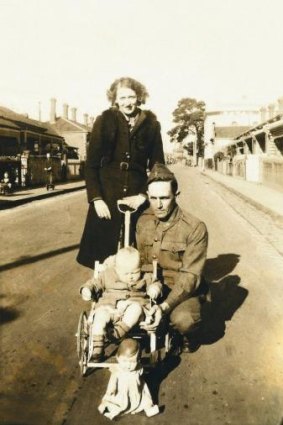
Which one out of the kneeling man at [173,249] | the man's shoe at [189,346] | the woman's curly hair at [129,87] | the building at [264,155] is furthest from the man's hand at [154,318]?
the building at [264,155]

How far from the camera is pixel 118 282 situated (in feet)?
11.4

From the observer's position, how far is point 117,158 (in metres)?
4.06

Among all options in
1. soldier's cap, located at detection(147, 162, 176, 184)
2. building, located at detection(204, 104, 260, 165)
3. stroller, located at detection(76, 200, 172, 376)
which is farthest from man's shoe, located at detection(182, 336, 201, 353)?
building, located at detection(204, 104, 260, 165)

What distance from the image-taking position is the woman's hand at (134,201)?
3.97 metres

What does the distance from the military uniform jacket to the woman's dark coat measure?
0.32 metres

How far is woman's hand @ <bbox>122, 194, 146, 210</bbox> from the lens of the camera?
3973 millimetres

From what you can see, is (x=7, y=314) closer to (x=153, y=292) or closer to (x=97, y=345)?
(x=97, y=345)

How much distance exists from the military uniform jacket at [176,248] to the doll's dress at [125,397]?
67 centimetres

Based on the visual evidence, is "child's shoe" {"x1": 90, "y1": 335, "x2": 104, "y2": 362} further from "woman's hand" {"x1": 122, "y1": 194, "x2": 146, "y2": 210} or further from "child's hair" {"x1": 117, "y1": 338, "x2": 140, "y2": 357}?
"woman's hand" {"x1": 122, "y1": 194, "x2": 146, "y2": 210}

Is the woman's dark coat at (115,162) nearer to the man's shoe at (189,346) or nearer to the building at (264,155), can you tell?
the man's shoe at (189,346)

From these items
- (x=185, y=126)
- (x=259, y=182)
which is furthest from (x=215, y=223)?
(x=185, y=126)

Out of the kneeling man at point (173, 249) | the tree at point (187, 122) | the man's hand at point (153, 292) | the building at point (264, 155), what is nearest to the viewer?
the man's hand at point (153, 292)

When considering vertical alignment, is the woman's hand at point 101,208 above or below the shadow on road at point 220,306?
above

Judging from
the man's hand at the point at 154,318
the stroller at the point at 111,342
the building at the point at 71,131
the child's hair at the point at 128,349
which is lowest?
the stroller at the point at 111,342
